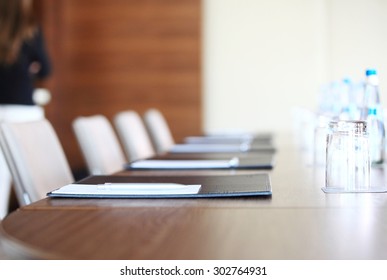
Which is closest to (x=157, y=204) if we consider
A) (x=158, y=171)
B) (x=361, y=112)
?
(x=158, y=171)

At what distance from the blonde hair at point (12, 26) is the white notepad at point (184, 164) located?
2.84 meters

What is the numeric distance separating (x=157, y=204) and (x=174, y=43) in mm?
5332

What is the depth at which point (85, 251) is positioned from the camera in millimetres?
1011

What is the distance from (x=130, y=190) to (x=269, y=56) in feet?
17.4

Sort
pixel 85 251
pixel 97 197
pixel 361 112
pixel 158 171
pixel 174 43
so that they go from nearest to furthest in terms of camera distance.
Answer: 1. pixel 85 251
2. pixel 97 197
3. pixel 158 171
4. pixel 361 112
5. pixel 174 43

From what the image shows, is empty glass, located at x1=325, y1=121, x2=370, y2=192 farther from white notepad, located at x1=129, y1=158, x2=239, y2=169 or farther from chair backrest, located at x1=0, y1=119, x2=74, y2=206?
chair backrest, located at x1=0, y1=119, x2=74, y2=206

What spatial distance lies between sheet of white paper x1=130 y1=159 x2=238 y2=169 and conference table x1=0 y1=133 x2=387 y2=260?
0.65 metres

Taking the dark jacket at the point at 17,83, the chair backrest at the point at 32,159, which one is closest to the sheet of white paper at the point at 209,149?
the chair backrest at the point at 32,159

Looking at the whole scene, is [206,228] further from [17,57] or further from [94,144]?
[17,57]

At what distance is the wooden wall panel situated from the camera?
6.66 metres

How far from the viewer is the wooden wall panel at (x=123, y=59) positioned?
666 centimetres

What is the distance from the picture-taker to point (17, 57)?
200 inches

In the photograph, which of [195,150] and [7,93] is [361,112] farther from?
[7,93]

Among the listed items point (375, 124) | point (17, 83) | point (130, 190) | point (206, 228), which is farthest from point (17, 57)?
point (206, 228)
